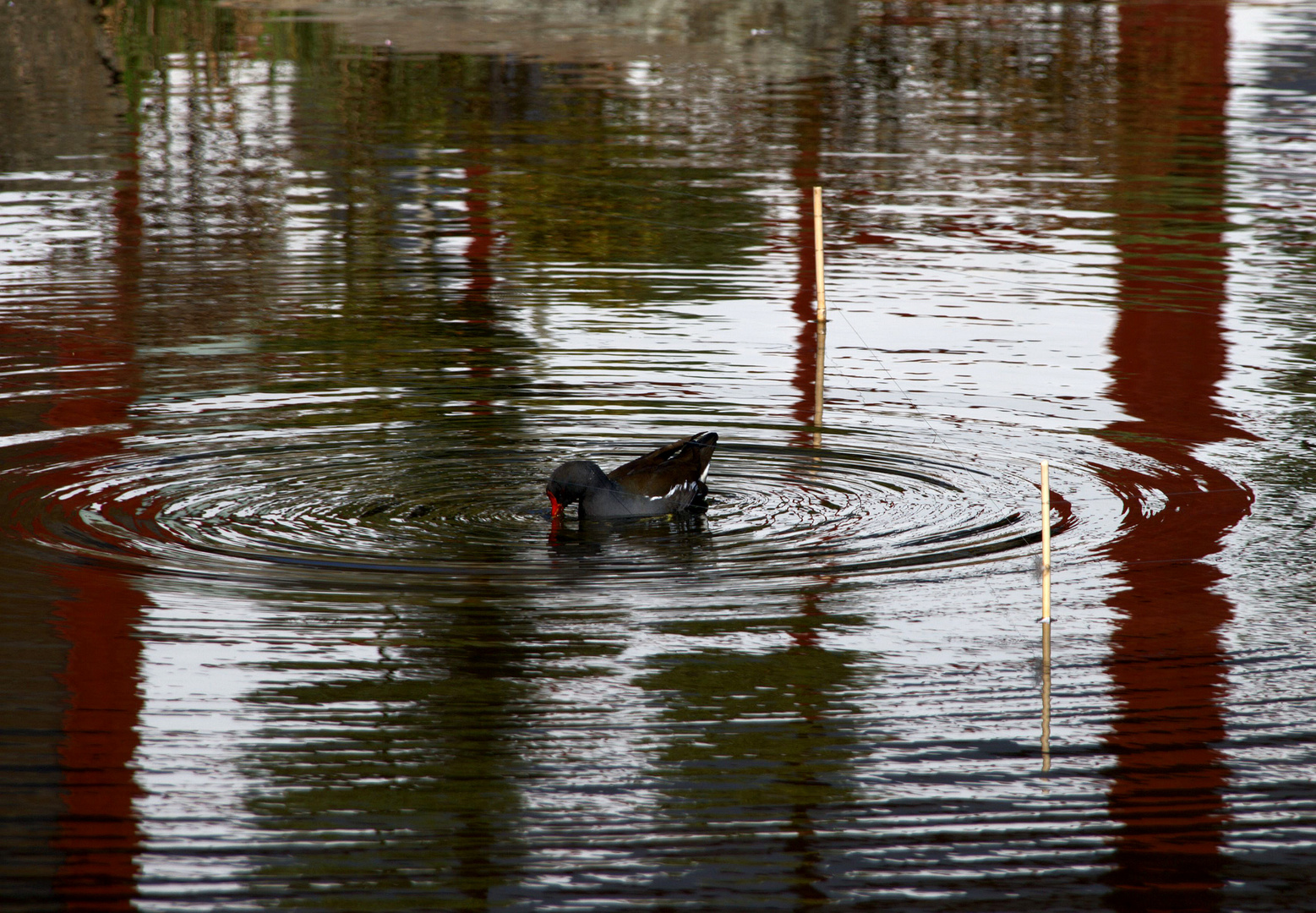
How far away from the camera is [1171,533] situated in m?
8.40

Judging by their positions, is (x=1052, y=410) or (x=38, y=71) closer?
(x=1052, y=410)

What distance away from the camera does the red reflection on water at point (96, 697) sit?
5.33m

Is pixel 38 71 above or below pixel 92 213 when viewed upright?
above

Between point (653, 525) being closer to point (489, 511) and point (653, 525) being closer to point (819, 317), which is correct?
point (489, 511)

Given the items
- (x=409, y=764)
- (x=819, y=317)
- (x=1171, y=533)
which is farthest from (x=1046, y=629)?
(x=819, y=317)

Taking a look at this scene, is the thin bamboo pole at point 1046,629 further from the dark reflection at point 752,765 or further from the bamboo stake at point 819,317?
the bamboo stake at point 819,317

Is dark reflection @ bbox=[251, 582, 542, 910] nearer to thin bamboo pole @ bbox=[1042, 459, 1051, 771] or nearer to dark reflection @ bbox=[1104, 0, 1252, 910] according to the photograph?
thin bamboo pole @ bbox=[1042, 459, 1051, 771]

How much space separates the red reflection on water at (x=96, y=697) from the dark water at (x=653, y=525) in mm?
21

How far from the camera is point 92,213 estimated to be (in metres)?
15.8

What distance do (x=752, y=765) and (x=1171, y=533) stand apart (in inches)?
128

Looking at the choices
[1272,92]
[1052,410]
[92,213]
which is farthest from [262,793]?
[1272,92]

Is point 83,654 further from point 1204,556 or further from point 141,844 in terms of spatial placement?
point 1204,556

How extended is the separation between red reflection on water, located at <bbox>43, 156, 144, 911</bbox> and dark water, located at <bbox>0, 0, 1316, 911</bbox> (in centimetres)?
2

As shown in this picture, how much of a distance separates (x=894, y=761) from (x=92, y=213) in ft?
39.0
